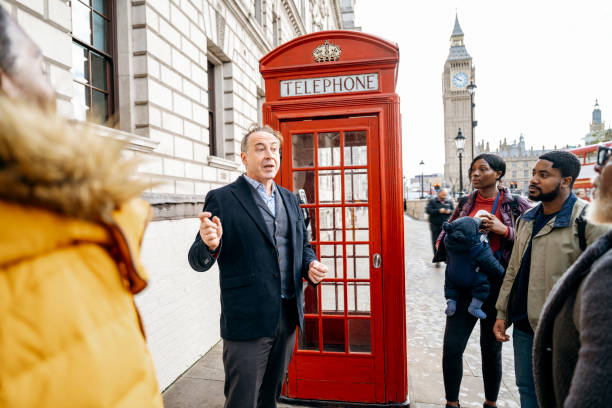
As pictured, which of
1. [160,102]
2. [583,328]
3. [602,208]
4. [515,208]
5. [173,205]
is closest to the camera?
[583,328]

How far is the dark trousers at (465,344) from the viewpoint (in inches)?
104

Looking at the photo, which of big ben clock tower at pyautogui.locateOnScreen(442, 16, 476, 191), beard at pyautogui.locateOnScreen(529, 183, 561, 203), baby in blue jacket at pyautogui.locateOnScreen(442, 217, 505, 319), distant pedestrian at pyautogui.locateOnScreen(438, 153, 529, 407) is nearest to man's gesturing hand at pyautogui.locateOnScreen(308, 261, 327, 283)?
baby in blue jacket at pyautogui.locateOnScreen(442, 217, 505, 319)

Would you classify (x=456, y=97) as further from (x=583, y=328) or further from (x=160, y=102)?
(x=583, y=328)

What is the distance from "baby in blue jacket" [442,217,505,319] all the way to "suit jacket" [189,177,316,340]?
1.45m

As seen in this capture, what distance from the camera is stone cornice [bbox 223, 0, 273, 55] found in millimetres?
6321

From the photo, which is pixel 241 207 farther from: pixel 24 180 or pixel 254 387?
pixel 24 180

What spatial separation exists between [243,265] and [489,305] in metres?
2.02

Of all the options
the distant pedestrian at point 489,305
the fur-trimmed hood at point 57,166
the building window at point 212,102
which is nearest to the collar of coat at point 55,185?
the fur-trimmed hood at point 57,166

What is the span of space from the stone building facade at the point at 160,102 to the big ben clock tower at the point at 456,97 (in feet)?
268

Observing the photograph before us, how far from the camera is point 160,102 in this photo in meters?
4.09

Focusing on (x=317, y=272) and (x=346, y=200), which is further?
(x=346, y=200)

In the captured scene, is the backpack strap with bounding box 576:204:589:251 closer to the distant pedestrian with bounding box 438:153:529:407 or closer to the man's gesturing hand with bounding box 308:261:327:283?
the distant pedestrian with bounding box 438:153:529:407

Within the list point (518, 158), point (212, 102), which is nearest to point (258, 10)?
point (212, 102)

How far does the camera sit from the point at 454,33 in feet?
277
